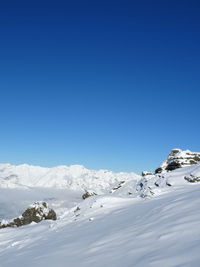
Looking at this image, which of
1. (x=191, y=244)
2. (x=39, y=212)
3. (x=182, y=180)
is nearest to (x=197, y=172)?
(x=182, y=180)

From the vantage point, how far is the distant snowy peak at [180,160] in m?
37.8

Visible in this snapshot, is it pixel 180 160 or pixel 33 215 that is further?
pixel 33 215

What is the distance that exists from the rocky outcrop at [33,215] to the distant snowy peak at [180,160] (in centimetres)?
2091

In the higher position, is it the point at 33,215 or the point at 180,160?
the point at 180,160

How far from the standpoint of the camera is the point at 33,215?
46.1 metres

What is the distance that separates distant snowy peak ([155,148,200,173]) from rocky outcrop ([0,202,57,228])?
20.9m

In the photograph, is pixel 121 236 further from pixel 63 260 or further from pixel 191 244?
pixel 191 244

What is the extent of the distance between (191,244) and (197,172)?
20.3 m

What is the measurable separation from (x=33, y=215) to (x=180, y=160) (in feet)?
86.2

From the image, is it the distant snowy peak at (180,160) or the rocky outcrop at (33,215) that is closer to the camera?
the distant snowy peak at (180,160)

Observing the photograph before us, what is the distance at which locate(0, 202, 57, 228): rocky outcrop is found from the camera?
43.8 meters

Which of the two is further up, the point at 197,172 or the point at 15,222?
the point at 197,172

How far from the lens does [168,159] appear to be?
4150 cm

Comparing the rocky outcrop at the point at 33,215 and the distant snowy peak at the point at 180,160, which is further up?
the distant snowy peak at the point at 180,160
